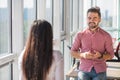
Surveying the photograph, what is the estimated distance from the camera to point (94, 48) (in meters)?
2.91

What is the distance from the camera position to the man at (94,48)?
2887mm

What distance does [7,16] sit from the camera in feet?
9.66

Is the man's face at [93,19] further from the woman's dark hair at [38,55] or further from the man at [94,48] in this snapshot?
the woman's dark hair at [38,55]

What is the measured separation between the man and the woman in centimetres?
91

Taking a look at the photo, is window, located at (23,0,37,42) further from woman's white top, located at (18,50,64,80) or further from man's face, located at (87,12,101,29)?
woman's white top, located at (18,50,64,80)

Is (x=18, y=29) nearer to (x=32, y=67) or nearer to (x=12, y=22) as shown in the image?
(x=12, y=22)

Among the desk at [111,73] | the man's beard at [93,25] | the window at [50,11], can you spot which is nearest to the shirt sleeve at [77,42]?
the man's beard at [93,25]

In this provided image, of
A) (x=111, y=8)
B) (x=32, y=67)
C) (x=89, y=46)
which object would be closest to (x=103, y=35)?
(x=89, y=46)

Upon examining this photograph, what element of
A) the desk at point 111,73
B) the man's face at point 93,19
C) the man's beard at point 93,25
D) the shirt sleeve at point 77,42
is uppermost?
the man's face at point 93,19

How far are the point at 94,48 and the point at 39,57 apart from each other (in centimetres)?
105

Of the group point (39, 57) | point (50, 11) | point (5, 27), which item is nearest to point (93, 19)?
point (5, 27)

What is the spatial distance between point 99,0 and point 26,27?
563cm

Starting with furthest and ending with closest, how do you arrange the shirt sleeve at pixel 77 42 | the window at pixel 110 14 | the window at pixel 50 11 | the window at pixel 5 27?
the window at pixel 110 14, the window at pixel 50 11, the shirt sleeve at pixel 77 42, the window at pixel 5 27

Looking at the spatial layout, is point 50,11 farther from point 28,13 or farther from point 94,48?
point 94,48
